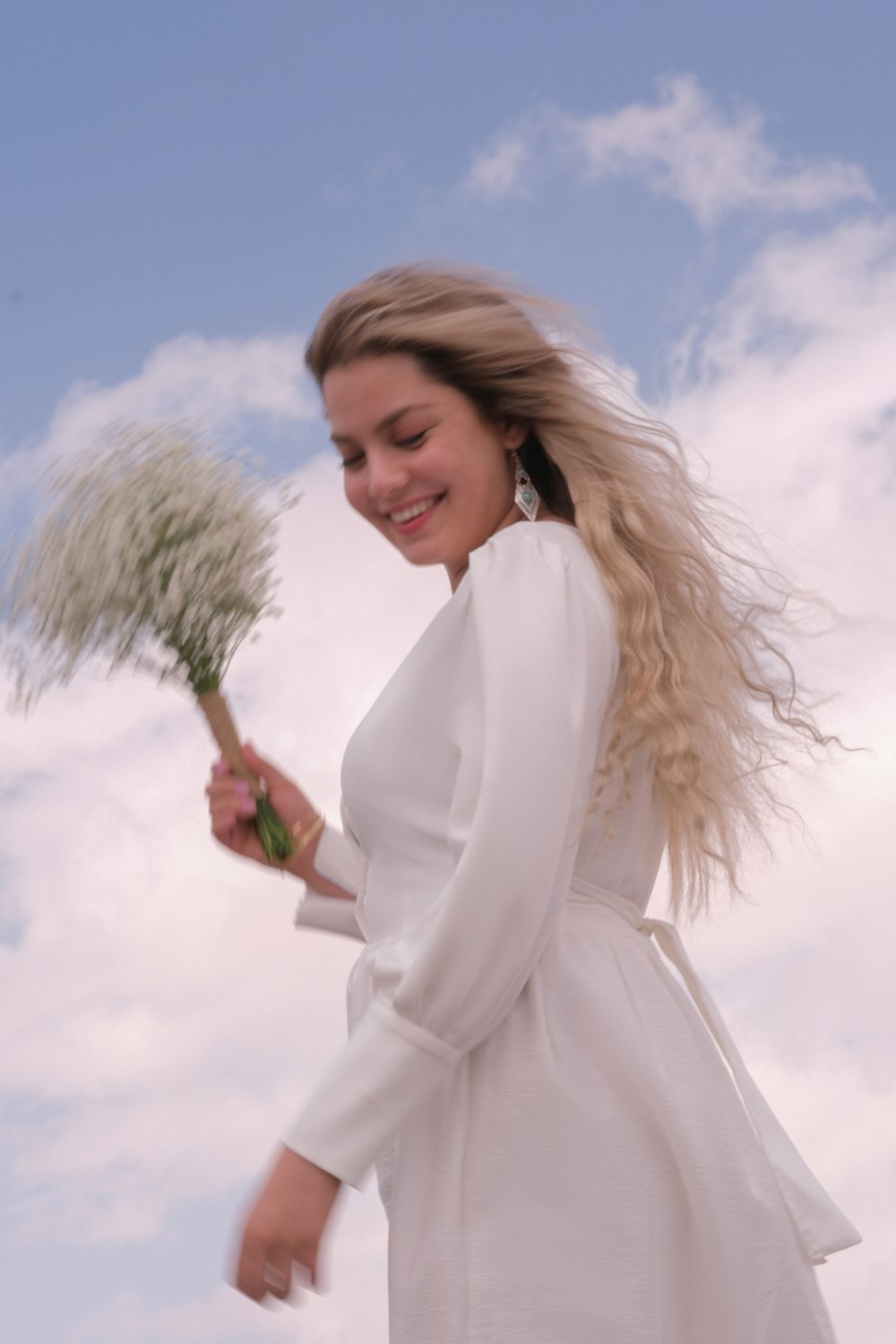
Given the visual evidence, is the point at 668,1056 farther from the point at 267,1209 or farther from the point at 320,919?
the point at 320,919

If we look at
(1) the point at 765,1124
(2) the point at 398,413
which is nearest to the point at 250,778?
(2) the point at 398,413

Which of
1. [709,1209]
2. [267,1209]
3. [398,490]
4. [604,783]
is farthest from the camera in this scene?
[398,490]

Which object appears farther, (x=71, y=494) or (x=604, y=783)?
(x=71, y=494)

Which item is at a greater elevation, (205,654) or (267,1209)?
(205,654)

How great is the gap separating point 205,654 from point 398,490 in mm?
616

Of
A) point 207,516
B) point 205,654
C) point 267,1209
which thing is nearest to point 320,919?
point 205,654

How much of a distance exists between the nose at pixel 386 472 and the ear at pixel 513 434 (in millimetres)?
249

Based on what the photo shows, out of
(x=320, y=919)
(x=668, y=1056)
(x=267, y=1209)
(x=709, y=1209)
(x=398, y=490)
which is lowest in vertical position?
(x=267, y=1209)

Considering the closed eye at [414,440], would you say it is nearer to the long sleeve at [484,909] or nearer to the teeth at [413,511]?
the teeth at [413,511]

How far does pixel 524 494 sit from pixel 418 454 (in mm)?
239

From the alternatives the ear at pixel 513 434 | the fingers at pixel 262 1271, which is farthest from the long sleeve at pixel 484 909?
the ear at pixel 513 434

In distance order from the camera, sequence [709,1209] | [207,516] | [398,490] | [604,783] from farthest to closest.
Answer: [207,516] < [398,490] < [604,783] < [709,1209]

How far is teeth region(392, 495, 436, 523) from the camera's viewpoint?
9.54ft

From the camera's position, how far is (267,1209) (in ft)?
7.36
